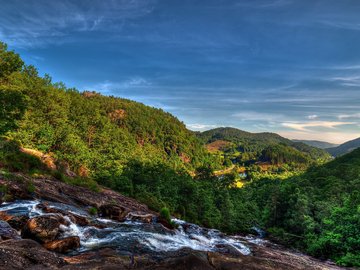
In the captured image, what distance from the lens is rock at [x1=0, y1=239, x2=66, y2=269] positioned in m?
10.1

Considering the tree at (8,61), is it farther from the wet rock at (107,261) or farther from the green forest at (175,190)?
the wet rock at (107,261)

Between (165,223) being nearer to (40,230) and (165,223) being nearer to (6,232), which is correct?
(40,230)

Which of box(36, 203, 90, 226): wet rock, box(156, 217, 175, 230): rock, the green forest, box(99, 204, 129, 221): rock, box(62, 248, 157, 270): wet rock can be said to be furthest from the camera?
the green forest

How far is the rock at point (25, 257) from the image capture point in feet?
33.1

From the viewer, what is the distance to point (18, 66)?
34094 mm

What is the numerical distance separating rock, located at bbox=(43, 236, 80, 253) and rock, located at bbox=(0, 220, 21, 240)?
74.6 inches

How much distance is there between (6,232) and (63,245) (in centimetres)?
332

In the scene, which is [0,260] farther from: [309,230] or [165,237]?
[309,230]

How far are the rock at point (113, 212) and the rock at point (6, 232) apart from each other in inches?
484

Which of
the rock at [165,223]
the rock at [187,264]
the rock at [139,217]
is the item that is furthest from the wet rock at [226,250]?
the rock at [187,264]

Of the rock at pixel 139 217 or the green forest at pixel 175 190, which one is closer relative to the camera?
the rock at pixel 139 217

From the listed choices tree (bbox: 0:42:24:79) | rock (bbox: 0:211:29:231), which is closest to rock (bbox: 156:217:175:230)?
rock (bbox: 0:211:29:231)

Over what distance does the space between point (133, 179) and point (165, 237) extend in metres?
44.9

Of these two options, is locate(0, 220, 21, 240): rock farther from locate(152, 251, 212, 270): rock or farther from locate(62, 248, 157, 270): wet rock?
locate(152, 251, 212, 270): rock
